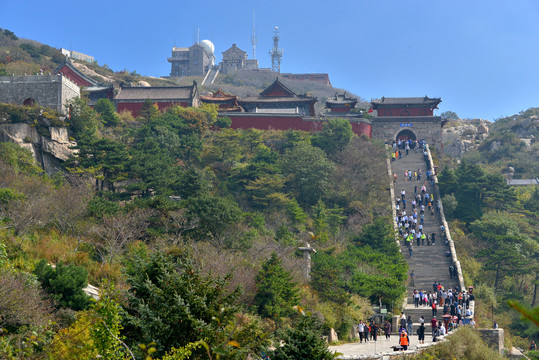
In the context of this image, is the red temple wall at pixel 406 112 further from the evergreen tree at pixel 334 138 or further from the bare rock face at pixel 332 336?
the bare rock face at pixel 332 336

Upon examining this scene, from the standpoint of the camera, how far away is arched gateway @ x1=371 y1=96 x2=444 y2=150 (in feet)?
170

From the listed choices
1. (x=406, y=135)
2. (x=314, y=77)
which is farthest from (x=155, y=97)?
(x=314, y=77)

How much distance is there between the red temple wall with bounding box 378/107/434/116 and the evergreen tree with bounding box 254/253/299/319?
34.1 m

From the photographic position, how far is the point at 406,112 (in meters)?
53.2

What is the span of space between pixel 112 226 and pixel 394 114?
34.5 m

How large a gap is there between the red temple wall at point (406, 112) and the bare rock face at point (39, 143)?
92.9 ft

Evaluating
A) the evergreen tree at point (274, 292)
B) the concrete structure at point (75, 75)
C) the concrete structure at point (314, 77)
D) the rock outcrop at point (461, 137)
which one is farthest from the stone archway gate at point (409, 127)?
the concrete structure at point (314, 77)

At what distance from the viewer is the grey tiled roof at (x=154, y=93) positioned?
1912 inches

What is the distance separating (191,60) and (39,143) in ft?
214

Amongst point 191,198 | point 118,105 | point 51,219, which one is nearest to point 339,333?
point 191,198

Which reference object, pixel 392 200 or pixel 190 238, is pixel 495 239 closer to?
pixel 392 200

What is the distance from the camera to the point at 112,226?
2398 cm

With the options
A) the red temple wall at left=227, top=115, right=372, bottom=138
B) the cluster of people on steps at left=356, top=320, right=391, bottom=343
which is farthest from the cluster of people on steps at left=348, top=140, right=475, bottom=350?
the red temple wall at left=227, top=115, right=372, bottom=138

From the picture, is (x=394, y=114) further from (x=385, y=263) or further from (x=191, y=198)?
(x=191, y=198)
